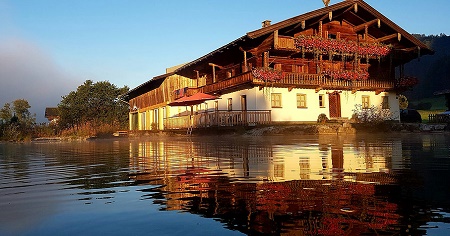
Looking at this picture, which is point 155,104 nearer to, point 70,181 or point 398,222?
point 70,181

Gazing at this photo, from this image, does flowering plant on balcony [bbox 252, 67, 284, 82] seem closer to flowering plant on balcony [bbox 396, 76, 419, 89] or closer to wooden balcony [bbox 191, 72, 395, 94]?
wooden balcony [bbox 191, 72, 395, 94]

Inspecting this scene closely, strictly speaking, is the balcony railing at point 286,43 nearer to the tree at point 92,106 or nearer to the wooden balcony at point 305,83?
the wooden balcony at point 305,83

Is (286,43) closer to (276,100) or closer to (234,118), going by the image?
(276,100)

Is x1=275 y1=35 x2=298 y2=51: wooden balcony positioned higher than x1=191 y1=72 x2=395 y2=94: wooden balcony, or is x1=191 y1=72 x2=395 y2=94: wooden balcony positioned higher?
x1=275 y1=35 x2=298 y2=51: wooden balcony

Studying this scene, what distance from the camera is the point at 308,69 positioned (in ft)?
100

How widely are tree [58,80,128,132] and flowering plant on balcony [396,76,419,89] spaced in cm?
3213

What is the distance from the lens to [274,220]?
2428mm

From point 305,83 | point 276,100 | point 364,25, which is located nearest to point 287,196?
point 276,100

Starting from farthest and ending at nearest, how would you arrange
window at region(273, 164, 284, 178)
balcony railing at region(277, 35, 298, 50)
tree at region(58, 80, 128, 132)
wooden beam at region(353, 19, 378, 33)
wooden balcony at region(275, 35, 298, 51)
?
tree at region(58, 80, 128, 132) → wooden beam at region(353, 19, 378, 33) → balcony railing at region(277, 35, 298, 50) → wooden balcony at region(275, 35, 298, 51) → window at region(273, 164, 284, 178)

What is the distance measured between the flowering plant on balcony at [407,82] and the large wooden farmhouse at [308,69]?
77 millimetres

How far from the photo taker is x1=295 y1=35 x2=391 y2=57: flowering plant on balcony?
27.3 metres

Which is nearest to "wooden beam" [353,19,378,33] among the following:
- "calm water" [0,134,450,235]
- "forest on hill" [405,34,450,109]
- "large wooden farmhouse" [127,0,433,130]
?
"large wooden farmhouse" [127,0,433,130]

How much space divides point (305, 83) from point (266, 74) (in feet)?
12.8

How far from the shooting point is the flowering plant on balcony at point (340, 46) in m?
27.3
